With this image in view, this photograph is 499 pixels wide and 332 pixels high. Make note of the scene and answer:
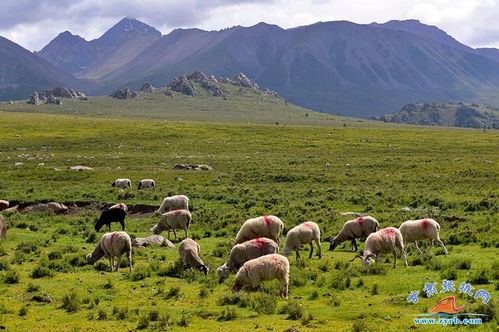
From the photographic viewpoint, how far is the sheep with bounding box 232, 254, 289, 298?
54.4ft

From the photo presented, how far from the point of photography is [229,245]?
25.6 meters

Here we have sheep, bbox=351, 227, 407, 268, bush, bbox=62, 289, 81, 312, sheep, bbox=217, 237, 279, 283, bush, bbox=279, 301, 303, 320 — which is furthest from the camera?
sheep, bbox=351, 227, 407, 268

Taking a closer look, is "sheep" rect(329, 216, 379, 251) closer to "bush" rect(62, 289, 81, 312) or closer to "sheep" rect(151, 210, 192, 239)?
"sheep" rect(151, 210, 192, 239)

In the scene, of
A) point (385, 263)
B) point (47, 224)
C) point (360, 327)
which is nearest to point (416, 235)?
point (385, 263)

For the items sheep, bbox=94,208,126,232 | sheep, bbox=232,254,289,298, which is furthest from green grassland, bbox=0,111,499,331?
sheep, bbox=94,208,126,232

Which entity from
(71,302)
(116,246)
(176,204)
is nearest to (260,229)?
(116,246)

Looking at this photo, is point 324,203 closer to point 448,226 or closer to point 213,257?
point 448,226

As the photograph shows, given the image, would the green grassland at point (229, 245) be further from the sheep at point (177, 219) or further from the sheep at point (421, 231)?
the sheep at point (177, 219)

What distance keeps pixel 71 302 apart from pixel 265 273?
6.63m

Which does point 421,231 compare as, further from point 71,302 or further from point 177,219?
point 71,302

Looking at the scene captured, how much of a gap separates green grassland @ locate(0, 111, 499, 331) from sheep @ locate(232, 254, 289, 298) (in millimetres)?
440

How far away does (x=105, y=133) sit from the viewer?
129625 mm

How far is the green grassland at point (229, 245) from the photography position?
1475cm

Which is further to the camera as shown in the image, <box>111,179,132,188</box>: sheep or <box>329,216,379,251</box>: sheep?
<box>111,179,132,188</box>: sheep
